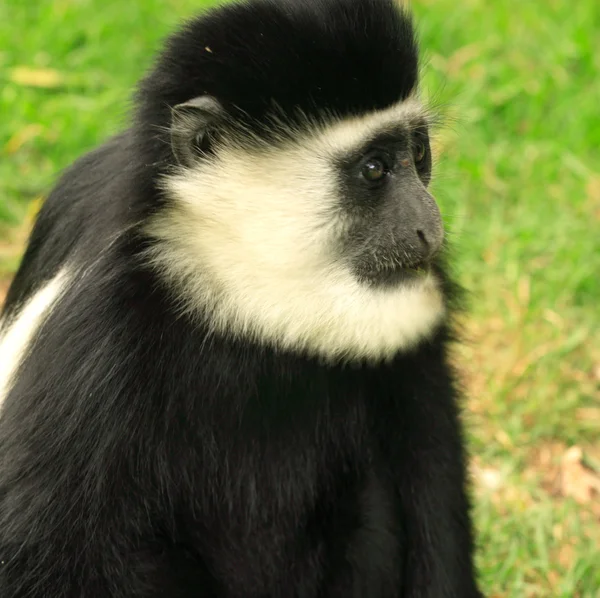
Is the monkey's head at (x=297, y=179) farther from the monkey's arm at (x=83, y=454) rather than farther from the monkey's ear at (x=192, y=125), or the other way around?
the monkey's arm at (x=83, y=454)

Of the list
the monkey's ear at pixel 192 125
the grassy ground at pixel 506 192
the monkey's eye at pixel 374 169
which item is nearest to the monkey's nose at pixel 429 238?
the monkey's eye at pixel 374 169

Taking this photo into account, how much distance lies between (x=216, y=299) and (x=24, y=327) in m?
0.59

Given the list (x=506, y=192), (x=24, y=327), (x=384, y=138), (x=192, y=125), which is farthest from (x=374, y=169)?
(x=506, y=192)

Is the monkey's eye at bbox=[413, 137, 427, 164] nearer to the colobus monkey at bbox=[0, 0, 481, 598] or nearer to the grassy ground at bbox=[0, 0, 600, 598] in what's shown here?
the colobus monkey at bbox=[0, 0, 481, 598]

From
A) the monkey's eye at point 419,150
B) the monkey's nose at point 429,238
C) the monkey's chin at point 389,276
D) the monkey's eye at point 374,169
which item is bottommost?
the monkey's chin at point 389,276

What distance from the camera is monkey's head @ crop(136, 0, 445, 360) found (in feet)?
7.43

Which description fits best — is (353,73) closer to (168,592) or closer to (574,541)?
(168,592)

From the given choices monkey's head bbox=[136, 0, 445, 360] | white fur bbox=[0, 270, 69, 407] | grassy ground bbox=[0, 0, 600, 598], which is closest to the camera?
monkey's head bbox=[136, 0, 445, 360]

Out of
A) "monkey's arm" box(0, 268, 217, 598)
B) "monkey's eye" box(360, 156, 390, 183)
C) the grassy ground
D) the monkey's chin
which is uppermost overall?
"monkey's eye" box(360, 156, 390, 183)

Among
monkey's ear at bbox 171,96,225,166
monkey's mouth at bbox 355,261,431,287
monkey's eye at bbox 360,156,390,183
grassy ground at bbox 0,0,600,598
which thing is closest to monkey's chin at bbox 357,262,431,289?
monkey's mouth at bbox 355,261,431,287

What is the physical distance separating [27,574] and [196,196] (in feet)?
2.94

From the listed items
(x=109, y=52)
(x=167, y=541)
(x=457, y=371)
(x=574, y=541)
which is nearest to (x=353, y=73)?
(x=457, y=371)

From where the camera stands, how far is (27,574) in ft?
7.68

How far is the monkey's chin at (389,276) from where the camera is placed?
→ 2.28 m
